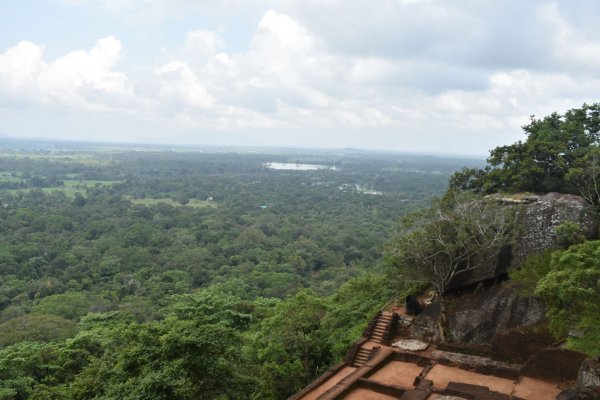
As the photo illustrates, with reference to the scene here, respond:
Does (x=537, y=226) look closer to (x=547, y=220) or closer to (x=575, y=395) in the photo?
(x=547, y=220)

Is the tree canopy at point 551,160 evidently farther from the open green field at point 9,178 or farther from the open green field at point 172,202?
the open green field at point 9,178

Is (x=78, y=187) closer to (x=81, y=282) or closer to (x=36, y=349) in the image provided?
(x=81, y=282)

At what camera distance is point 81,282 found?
151ft

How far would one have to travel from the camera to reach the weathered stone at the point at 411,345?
48.3 feet

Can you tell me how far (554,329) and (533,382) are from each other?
5.67 feet

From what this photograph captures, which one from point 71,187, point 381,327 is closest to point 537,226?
point 381,327

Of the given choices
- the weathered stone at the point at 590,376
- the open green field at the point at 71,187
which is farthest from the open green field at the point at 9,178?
the weathered stone at the point at 590,376

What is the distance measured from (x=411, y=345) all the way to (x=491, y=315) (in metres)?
2.77

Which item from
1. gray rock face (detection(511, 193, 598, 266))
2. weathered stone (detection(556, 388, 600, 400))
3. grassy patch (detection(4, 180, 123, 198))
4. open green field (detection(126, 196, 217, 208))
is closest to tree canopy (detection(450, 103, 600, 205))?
gray rock face (detection(511, 193, 598, 266))

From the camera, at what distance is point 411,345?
15.0 m

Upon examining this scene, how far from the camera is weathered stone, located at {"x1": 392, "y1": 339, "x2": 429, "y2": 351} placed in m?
14.7

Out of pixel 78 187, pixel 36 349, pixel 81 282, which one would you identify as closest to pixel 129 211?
pixel 81 282

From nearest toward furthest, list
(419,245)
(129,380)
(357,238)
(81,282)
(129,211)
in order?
(129,380)
(419,245)
(81,282)
(357,238)
(129,211)

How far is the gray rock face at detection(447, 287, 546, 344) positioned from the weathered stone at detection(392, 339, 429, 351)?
104 centimetres
